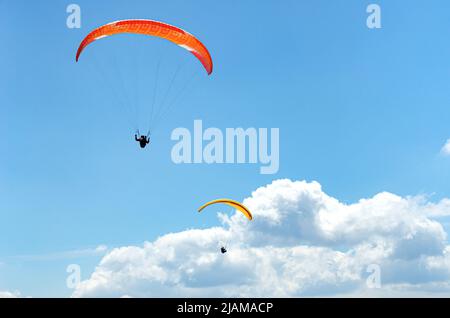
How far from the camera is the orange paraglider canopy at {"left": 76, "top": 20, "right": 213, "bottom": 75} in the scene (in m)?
41.8

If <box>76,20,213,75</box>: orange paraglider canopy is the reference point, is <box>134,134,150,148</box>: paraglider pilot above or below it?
below

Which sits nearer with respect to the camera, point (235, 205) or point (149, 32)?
point (149, 32)

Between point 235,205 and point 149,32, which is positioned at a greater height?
point 149,32

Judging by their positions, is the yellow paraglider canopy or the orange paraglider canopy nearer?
the orange paraglider canopy

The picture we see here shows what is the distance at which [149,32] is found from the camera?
42281 mm

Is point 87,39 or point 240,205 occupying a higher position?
point 87,39

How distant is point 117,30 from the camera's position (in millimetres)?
42125

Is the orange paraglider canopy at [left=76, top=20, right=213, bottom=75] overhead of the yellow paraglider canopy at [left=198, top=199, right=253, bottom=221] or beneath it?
overhead
